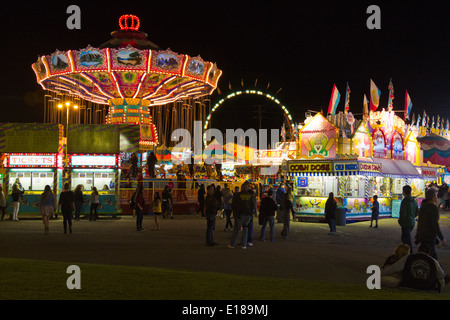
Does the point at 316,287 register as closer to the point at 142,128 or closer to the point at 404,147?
the point at 404,147

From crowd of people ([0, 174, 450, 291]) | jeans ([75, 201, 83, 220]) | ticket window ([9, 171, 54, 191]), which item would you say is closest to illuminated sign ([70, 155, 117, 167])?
ticket window ([9, 171, 54, 191])

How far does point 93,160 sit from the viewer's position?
23234 millimetres

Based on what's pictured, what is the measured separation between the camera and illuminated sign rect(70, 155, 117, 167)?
23141mm

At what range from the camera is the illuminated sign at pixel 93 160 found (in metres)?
23.1

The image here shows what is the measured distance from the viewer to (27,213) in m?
22.3

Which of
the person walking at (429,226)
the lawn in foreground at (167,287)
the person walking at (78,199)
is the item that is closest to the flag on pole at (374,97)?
the person walking at (78,199)

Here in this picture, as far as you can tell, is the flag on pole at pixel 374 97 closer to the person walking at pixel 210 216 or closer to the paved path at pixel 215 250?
the paved path at pixel 215 250

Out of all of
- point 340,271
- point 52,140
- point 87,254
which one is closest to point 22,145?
point 52,140

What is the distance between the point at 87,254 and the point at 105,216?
42.2ft

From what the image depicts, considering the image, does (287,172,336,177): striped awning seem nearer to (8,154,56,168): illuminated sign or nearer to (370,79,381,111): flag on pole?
(370,79,381,111): flag on pole

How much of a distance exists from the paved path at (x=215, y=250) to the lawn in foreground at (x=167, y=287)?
3.33ft

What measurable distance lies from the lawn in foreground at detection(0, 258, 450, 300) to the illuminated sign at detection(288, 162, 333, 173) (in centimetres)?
1438

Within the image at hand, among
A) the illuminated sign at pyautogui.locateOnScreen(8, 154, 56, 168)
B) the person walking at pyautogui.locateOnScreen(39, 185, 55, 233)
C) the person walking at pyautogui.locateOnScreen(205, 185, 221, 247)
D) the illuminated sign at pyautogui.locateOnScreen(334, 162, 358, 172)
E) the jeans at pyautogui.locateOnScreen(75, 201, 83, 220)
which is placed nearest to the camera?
the person walking at pyautogui.locateOnScreen(205, 185, 221, 247)

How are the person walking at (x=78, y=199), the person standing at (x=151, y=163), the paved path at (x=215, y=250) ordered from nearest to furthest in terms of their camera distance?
the paved path at (x=215, y=250)
the person walking at (x=78, y=199)
the person standing at (x=151, y=163)
